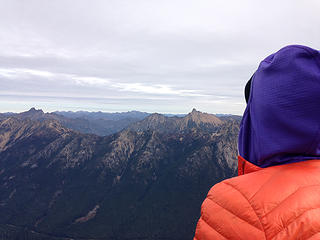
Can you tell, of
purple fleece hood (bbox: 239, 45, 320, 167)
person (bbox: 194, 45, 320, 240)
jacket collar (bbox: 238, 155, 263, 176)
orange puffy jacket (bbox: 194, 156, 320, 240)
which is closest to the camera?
orange puffy jacket (bbox: 194, 156, 320, 240)

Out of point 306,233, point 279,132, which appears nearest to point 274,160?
point 279,132

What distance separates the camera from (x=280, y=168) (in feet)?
12.9

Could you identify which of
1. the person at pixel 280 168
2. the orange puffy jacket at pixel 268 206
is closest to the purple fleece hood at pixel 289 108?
the person at pixel 280 168

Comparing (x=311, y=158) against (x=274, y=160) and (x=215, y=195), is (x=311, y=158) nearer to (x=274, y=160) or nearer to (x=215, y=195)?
(x=274, y=160)

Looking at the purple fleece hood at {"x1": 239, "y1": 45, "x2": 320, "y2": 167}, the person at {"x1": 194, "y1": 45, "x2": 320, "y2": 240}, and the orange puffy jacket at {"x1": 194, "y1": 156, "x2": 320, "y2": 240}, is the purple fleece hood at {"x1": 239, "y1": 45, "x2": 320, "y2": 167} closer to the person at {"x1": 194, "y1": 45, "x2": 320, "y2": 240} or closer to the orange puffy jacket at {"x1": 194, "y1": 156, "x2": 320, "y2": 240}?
the person at {"x1": 194, "y1": 45, "x2": 320, "y2": 240}

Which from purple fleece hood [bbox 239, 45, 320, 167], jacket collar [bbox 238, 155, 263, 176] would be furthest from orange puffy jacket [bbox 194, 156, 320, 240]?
jacket collar [bbox 238, 155, 263, 176]

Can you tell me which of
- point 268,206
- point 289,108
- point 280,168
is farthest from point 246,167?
point 289,108

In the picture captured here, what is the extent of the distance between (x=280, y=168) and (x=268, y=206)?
776 millimetres

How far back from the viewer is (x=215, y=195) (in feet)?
14.2

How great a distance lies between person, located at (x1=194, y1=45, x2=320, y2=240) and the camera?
3.34 meters

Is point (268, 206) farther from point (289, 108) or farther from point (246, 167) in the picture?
point (289, 108)

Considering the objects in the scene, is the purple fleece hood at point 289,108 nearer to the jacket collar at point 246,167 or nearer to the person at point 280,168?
the person at point 280,168

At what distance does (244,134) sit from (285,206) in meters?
2.23

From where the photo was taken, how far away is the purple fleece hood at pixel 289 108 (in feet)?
12.9
